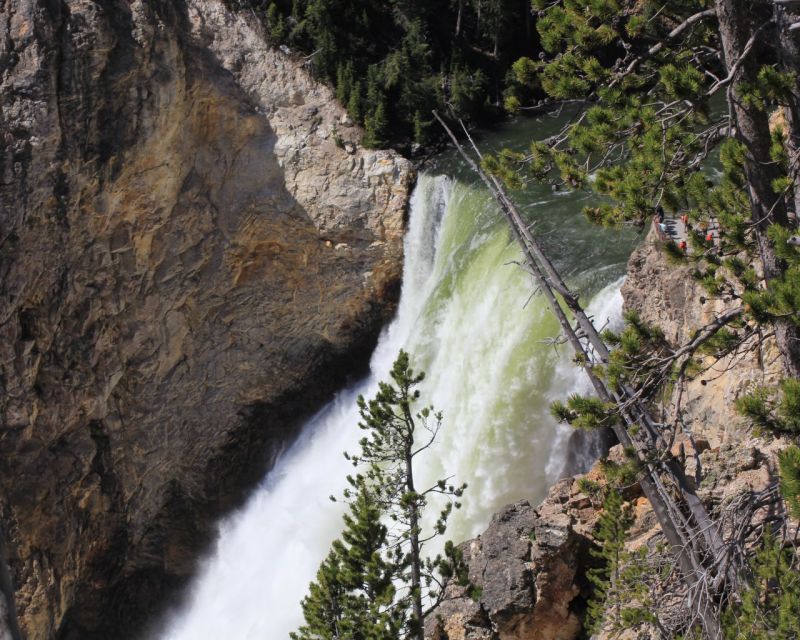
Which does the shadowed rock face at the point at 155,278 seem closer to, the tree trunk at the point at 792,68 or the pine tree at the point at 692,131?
the pine tree at the point at 692,131

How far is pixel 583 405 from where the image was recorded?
597cm

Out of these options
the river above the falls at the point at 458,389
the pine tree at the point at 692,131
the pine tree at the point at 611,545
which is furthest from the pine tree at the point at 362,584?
the pine tree at the point at 692,131

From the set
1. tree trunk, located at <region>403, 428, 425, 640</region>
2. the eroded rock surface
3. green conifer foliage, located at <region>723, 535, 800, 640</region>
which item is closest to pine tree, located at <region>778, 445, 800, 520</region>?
green conifer foliage, located at <region>723, 535, 800, 640</region>

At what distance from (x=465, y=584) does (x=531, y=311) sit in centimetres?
577

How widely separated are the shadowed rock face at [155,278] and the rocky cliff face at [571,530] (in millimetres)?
9539

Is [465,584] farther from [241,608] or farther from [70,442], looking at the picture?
[70,442]

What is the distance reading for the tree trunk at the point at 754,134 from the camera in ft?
17.6

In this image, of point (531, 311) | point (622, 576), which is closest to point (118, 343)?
point (531, 311)

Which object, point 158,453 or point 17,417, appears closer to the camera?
point 17,417

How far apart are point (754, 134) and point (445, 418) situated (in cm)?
1028

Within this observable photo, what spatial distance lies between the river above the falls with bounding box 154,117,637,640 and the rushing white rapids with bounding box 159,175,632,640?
1.1 inches

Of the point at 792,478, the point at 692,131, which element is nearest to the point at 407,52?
the point at 692,131

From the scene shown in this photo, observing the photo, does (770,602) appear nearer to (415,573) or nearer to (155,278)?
(415,573)

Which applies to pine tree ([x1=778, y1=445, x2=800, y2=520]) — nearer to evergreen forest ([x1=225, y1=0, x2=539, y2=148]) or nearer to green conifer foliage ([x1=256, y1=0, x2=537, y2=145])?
evergreen forest ([x1=225, y1=0, x2=539, y2=148])
